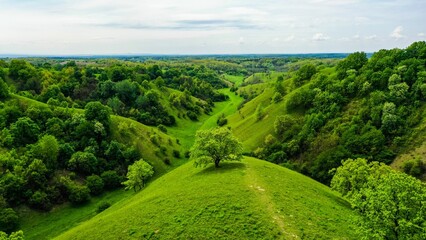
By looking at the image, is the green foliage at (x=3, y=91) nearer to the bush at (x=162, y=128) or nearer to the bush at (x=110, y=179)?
the bush at (x=110, y=179)

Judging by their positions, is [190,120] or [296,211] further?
[190,120]

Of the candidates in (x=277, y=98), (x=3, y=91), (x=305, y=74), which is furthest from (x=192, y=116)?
(x=3, y=91)

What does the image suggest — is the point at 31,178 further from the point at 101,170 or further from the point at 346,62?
the point at 346,62

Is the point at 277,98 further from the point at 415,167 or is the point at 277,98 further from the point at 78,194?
the point at 78,194

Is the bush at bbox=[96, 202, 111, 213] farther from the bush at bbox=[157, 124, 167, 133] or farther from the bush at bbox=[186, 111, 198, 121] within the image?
the bush at bbox=[186, 111, 198, 121]

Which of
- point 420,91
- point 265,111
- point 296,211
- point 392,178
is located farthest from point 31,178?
point 420,91
